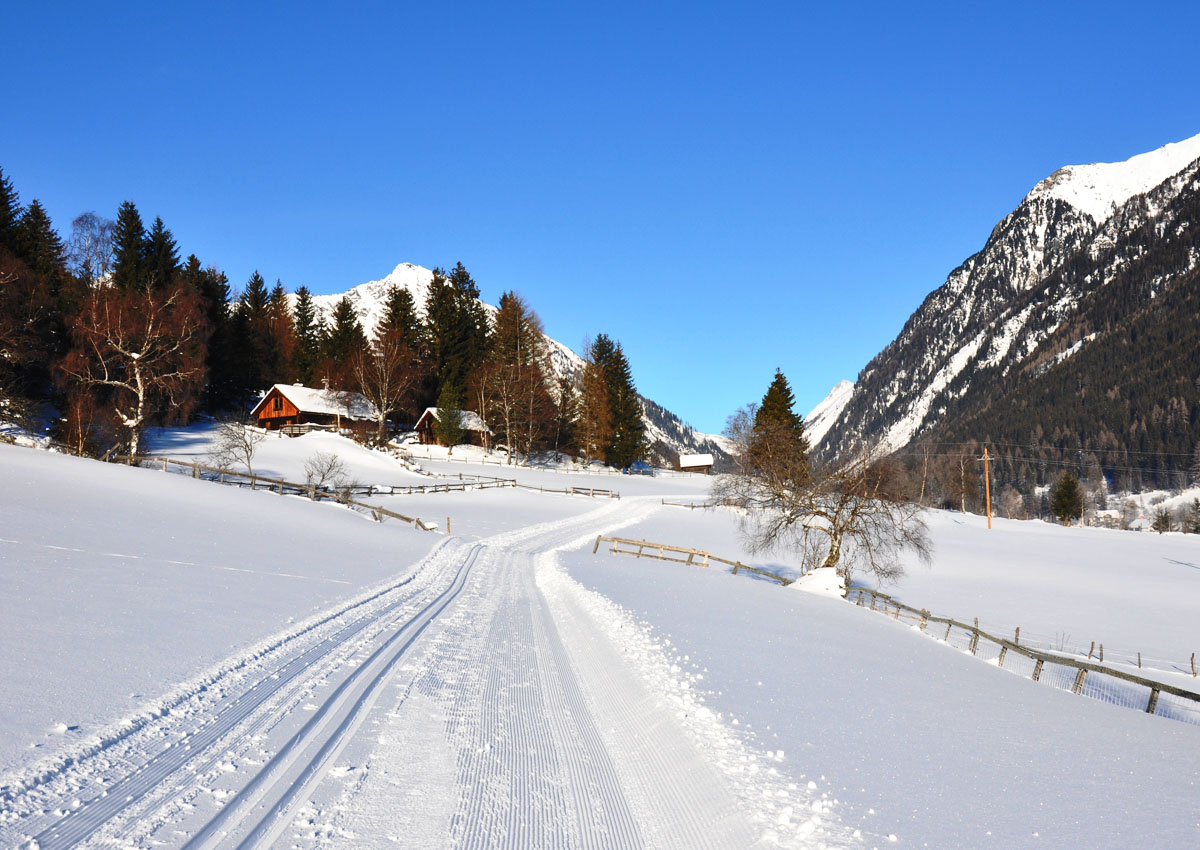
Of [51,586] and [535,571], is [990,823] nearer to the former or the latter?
[51,586]

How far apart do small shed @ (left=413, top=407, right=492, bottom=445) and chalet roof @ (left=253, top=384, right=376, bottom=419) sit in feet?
16.8

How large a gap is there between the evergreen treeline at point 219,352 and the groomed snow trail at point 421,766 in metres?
39.0

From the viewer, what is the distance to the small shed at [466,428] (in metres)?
69.9

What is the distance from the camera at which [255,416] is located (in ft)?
236

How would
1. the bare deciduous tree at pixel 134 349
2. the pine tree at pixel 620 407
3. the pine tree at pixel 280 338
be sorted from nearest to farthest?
1. the bare deciduous tree at pixel 134 349
2. the pine tree at pixel 620 407
3. the pine tree at pixel 280 338

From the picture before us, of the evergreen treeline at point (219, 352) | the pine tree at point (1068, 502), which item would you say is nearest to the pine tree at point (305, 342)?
the evergreen treeline at point (219, 352)

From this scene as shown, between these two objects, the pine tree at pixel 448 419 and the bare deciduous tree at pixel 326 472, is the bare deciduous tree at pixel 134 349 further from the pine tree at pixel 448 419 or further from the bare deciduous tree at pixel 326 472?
the pine tree at pixel 448 419

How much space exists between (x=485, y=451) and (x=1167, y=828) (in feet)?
215

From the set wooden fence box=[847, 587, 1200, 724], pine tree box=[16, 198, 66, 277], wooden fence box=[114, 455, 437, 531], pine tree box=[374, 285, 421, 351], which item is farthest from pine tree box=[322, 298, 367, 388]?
wooden fence box=[847, 587, 1200, 724]

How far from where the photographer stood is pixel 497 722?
24.2ft

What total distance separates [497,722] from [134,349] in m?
47.6

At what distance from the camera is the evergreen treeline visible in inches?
1634

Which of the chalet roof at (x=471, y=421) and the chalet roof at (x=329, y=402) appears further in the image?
the chalet roof at (x=471, y=421)

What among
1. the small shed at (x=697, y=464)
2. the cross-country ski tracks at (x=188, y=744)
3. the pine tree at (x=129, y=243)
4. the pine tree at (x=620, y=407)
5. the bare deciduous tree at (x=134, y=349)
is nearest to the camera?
the cross-country ski tracks at (x=188, y=744)
